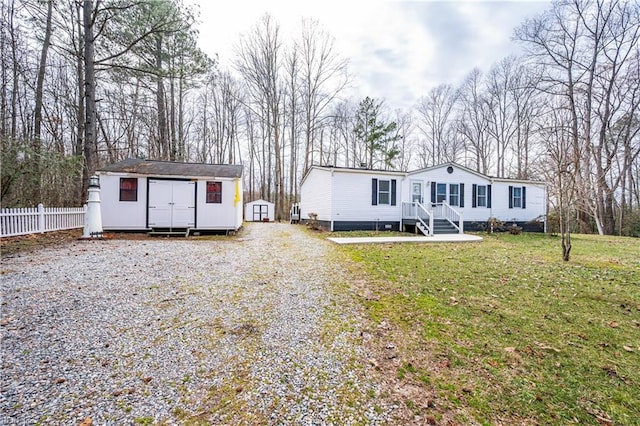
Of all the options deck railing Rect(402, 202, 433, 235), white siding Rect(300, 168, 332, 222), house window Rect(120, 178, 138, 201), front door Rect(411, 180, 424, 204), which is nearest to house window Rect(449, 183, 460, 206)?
front door Rect(411, 180, 424, 204)

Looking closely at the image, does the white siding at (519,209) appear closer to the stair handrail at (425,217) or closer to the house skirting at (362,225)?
the stair handrail at (425,217)

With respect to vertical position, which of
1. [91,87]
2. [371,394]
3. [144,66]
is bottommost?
[371,394]

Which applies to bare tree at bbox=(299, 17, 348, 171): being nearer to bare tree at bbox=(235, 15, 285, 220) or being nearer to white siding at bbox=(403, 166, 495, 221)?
bare tree at bbox=(235, 15, 285, 220)

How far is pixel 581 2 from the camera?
15859 mm

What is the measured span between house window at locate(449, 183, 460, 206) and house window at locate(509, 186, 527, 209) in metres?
3.81

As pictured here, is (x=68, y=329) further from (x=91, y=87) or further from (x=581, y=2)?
(x=581, y=2)

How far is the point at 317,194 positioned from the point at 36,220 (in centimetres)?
1170

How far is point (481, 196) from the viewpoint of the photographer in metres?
15.6

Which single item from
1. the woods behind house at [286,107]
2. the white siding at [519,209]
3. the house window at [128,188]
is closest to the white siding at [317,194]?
the woods behind house at [286,107]

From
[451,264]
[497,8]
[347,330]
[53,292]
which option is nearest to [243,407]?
[347,330]

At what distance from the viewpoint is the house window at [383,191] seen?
14.0 meters

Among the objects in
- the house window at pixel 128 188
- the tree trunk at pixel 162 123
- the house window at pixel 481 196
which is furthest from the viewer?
the tree trunk at pixel 162 123

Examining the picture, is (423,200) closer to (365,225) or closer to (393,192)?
(393,192)

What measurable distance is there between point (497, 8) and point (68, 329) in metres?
14.9
